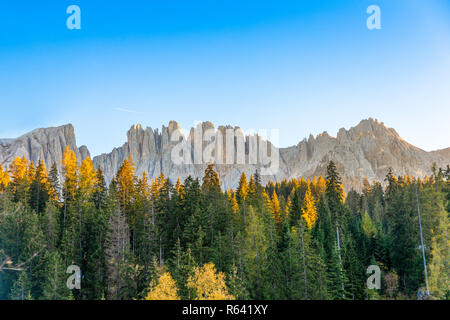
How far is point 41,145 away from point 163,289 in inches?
6862

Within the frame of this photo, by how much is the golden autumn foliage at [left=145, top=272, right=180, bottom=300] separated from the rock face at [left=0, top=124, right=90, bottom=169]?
160 metres

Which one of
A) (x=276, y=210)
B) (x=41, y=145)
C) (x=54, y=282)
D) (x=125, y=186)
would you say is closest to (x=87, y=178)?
(x=125, y=186)

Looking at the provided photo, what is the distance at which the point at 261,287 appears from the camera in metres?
38.8

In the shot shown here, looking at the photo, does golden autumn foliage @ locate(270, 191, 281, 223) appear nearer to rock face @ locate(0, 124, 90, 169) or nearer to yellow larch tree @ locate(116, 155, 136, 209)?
yellow larch tree @ locate(116, 155, 136, 209)

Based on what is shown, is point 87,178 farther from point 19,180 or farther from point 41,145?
point 41,145

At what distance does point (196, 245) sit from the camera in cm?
→ 4012

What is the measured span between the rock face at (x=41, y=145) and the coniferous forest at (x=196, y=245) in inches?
5330

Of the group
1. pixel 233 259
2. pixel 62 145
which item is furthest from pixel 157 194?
pixel 62 145

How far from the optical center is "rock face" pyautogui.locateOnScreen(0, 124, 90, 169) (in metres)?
177

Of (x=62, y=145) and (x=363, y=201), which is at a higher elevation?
(x=62, y=145)

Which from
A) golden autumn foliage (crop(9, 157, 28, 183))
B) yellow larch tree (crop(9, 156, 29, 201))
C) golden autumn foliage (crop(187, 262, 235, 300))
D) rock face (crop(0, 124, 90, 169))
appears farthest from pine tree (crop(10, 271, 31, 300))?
rock face (crop(0, 124, 90, 169))
